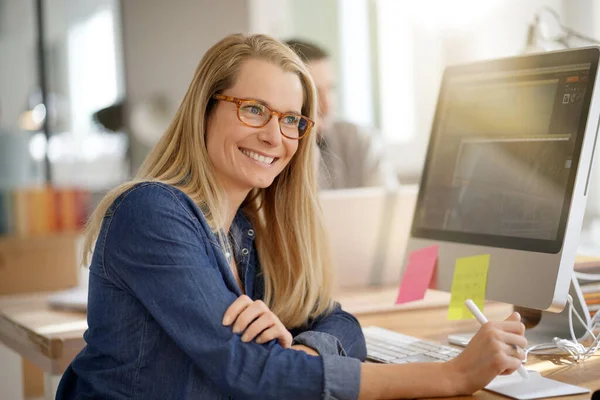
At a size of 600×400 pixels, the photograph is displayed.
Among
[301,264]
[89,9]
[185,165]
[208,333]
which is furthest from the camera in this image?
[89,9]

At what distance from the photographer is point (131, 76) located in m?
4.20

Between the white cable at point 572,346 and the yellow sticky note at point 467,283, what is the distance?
0.14 metres

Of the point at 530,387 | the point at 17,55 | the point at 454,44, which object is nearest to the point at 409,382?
the point at 530,387

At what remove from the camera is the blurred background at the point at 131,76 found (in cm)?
416

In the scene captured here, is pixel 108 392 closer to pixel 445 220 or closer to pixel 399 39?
pixel 445 220

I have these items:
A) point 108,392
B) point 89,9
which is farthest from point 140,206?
point 89,9

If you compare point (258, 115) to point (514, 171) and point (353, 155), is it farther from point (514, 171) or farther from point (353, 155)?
point (353, 155)

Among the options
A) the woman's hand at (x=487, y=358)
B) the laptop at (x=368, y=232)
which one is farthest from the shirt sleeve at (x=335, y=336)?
the laptop at (x=368, y=232)

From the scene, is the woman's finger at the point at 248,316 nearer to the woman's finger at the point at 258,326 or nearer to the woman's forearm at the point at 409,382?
the woman's finger at the point at 258,326

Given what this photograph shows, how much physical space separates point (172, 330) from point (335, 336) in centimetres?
35

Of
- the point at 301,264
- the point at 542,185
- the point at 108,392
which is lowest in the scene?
the point at 108,392

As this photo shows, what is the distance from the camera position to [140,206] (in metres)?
1.14

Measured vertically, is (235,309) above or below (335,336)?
above

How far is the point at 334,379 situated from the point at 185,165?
0.45 m
